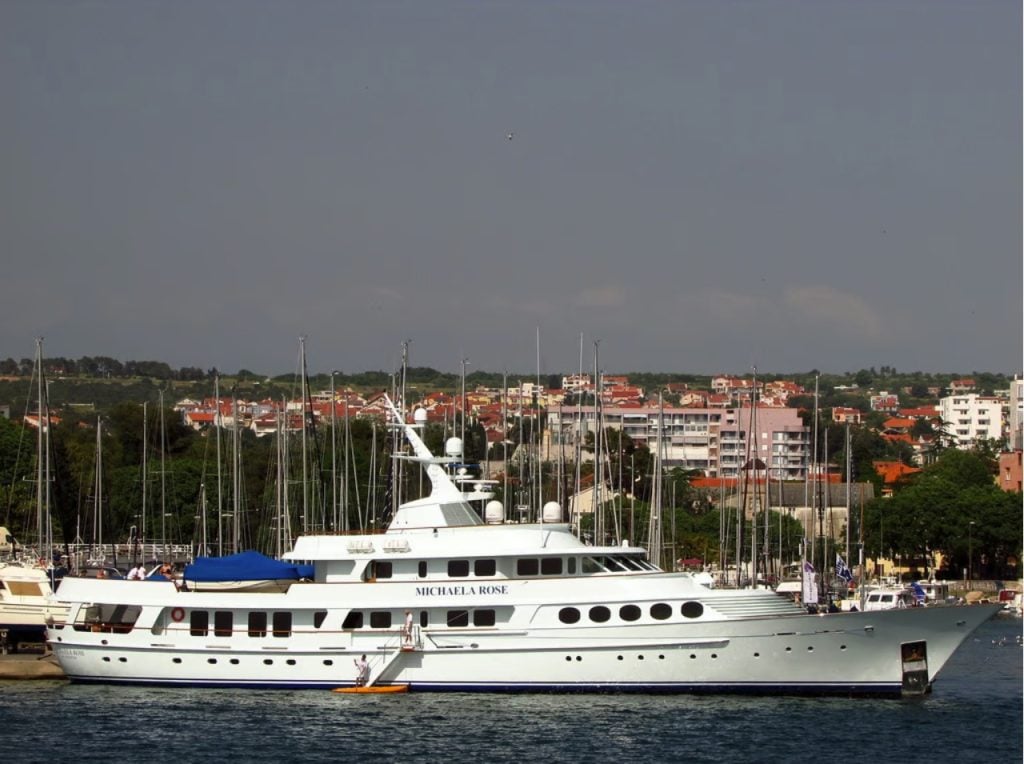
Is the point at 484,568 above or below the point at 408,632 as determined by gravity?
above

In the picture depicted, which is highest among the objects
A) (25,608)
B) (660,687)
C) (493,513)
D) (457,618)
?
(493,513)

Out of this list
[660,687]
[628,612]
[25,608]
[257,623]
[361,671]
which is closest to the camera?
[628,612]

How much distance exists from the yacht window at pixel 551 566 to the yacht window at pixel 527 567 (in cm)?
14

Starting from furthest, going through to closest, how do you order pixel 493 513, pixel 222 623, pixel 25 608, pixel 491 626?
1. pixel 25 608
2. pixel 493 513
3. pixel 222 623
4. pixel 491 626

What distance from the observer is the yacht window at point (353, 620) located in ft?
131

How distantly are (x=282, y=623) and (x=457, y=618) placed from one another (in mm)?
3745

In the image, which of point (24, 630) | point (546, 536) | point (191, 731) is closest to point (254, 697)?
point (191, 731)

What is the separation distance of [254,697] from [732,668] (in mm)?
9813

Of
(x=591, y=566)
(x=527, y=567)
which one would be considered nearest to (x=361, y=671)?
(x=527, y=567)

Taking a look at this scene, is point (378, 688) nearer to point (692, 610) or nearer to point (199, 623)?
point (199, 623)

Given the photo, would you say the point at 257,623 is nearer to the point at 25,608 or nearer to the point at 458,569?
the point at 458,569

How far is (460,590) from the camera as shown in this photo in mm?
39594

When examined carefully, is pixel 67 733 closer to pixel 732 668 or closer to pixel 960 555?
pixel 732 668

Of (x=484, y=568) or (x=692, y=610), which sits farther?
(x=484, y=568)
